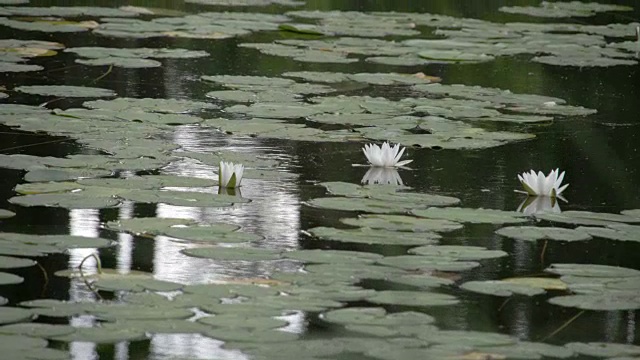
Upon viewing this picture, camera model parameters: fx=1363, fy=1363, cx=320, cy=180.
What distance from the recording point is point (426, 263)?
3.71m

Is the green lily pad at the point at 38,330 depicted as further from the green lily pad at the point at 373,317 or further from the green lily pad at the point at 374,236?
the green lily pad at the point at 374,236

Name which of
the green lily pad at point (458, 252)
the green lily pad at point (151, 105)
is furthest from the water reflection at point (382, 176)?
the green lily pad at point (151, 105)

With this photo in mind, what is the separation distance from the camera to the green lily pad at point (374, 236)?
392cm

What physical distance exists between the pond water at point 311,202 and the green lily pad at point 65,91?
2 centimetres

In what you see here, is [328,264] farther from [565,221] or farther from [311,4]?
[311,4]

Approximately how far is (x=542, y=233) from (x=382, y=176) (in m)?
0.99

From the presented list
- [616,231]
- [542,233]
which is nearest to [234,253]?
[542,233]

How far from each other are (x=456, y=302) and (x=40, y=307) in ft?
3.31

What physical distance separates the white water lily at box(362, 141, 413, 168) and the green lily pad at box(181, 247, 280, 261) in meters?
1.36

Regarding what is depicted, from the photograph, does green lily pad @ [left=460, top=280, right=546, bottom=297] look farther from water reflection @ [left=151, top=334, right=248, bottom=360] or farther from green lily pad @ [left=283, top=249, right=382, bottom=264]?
water reflection @ [left=151, top=334, right=248, bottom=360]

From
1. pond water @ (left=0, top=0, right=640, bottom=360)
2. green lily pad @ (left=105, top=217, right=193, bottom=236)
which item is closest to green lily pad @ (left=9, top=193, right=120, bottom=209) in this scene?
pond water @ (left=0, top=0, right=640, bottom=360)

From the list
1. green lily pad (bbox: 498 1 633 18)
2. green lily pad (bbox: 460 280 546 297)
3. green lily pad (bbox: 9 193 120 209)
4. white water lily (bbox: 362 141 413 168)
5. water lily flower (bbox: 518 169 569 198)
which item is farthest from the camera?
Answer: green lily pad (bbox: 498 1 633 18)

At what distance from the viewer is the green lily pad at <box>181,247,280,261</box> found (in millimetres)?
3691

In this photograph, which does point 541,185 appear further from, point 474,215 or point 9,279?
point 9,279
